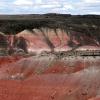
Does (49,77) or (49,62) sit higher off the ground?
(49,62)

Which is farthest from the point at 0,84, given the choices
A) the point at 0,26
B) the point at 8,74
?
the point at 0,26

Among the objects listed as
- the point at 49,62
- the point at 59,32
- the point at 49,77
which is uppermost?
the point at 59,32

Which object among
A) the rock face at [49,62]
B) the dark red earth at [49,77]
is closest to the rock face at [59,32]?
the rock face at [49,62]

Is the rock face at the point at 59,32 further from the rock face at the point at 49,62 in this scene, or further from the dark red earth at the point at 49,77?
the dark red earth at the point at 49,77

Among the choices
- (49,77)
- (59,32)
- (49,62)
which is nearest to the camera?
(49,77)

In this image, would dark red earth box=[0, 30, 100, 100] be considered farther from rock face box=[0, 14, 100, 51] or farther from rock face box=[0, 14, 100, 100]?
rock face box=[0, 14, 100, 51]

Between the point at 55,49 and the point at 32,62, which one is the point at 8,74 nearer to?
the point at 32,62

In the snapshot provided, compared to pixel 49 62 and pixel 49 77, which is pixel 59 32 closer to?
pixel 49 62

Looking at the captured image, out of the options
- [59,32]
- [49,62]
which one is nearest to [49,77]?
[49,62]
